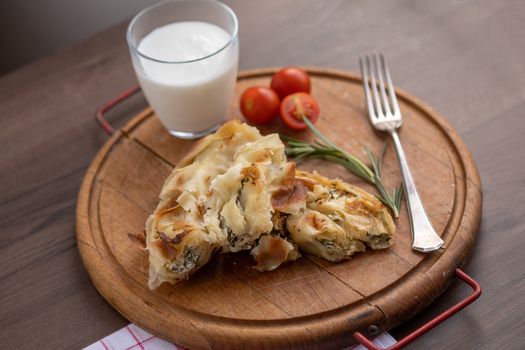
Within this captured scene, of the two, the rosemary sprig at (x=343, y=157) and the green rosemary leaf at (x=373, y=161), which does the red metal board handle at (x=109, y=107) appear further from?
the green rosemary leaf at (x=373, y=161)

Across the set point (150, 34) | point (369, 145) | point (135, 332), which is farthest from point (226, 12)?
point (135, 332)

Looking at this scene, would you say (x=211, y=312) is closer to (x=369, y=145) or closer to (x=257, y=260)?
(x=257, y=260)

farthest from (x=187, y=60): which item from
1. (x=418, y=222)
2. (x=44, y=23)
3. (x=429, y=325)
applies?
(x=44, y=23)

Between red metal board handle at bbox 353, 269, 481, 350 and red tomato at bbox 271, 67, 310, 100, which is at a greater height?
red tomato at bbox 271, 67, 310, 100

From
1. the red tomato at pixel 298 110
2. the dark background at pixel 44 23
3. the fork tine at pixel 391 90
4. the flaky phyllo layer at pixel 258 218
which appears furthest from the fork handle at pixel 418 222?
the dark background at pixel 44 23

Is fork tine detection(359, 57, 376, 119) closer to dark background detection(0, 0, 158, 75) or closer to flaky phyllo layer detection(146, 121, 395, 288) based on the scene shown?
flaky phyllo layer detection(146, 121, 395, 288)

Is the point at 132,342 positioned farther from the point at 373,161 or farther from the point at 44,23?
the point at 44,23

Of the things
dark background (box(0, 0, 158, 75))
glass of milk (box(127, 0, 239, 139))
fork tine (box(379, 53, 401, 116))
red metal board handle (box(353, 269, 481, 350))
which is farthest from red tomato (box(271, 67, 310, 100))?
dark background (box(0, 0, 158, 75))

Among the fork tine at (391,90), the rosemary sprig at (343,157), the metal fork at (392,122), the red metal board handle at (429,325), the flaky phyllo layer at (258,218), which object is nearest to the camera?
the red metal board handle at (429,325)
